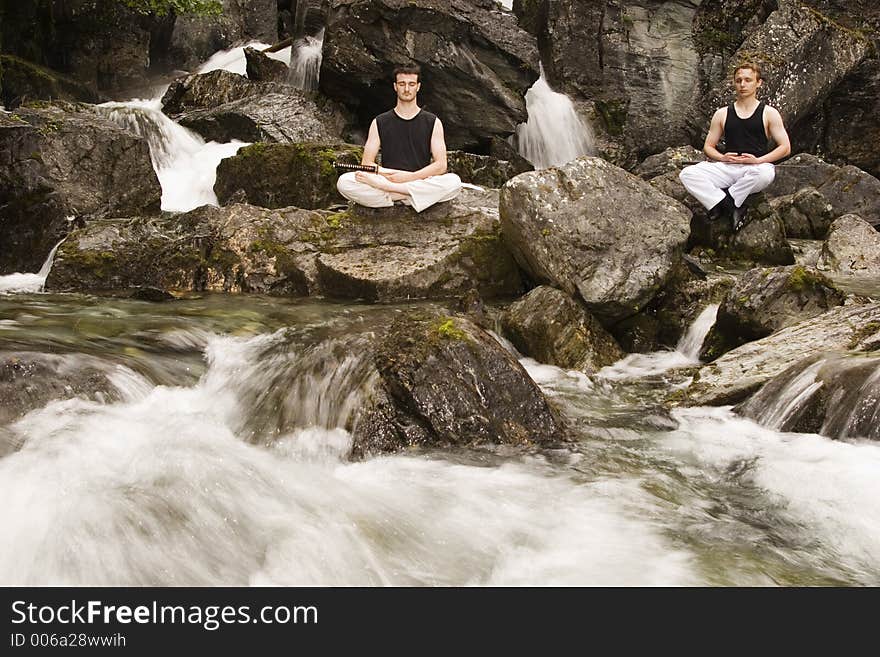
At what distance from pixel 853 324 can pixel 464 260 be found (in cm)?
368

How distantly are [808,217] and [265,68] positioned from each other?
41.0 ft

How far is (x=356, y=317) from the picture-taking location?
21.1 ft

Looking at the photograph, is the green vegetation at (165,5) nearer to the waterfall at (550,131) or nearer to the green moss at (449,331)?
the waterfall at (550,131)

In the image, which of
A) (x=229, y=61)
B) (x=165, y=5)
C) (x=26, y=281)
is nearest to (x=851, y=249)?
(x=26, y=281)

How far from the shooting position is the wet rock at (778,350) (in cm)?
518

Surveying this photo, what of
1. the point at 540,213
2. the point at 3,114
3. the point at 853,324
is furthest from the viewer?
the point at 3,114

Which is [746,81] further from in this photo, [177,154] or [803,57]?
[803,57]

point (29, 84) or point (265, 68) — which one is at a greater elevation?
point (265, 68)

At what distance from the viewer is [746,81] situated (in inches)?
334

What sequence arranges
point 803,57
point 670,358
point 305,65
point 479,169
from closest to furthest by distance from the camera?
point 670,358 < point 479,169 < point 803,57 < point 305,65

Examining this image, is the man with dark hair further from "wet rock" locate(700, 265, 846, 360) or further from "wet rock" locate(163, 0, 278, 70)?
"wet rock" locate(163, 0, 278, 70)

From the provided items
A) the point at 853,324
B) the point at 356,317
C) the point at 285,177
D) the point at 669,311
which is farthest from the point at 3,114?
the point at 853,324

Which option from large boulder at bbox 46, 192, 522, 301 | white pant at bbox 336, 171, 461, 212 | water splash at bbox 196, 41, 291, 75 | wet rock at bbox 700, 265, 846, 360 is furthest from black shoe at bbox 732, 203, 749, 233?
water splash at bbox 196, 41, 291, 75

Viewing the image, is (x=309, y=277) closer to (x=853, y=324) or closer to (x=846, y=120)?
(x=853, y=324)
